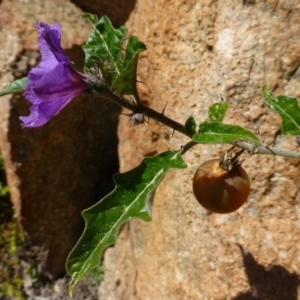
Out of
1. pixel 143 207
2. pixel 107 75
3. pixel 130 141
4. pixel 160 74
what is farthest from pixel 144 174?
pixel 130 141

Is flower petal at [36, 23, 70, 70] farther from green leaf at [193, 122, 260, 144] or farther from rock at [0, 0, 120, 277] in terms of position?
rock at [0, 0, 120, 277]

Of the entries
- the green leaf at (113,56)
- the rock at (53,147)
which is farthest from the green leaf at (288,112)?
the rock at (53,147)

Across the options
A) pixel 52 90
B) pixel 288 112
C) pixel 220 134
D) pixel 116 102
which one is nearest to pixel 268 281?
pixel 288 112

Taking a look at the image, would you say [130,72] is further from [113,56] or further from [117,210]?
[117,210]

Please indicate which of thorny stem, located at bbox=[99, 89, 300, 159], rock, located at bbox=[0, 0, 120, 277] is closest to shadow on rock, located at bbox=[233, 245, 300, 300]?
thorny stem, located at bbox=[99, 89, 300, 159]

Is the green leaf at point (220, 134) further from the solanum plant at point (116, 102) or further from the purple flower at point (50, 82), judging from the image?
the purple flower at point (50, 82)

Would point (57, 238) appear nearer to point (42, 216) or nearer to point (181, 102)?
point (42, 216)
